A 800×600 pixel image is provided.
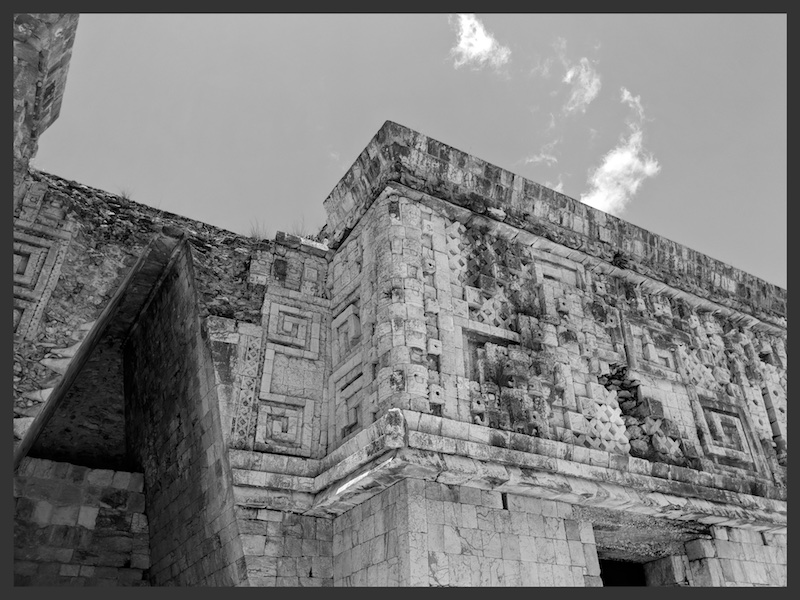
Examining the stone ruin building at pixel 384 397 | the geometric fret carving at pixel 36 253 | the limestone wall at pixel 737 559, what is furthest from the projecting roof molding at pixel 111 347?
the limestone wall at pixel 737 559

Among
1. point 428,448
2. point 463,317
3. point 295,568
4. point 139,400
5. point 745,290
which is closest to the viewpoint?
point 428,448

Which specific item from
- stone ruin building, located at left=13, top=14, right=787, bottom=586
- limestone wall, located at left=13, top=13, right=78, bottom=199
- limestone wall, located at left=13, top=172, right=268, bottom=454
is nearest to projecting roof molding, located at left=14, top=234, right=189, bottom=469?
stone ruin building, located at left=13, top=14, right=787, bottom=586

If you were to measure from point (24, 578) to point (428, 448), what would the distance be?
456 centimetres

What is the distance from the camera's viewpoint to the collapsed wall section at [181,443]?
590cm

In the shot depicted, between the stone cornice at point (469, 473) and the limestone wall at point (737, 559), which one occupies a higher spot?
the stone cornice at point (469, 473)

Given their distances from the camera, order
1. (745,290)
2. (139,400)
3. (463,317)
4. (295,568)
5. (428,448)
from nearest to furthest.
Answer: (428,448) < (295,568) < (463,317) < (139,400) < (745,290)

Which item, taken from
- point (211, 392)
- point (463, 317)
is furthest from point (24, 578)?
point (463, 317)

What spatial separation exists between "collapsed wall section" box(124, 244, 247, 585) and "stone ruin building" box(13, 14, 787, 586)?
0.12ft

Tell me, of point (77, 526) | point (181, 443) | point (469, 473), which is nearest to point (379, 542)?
point (469, 473)

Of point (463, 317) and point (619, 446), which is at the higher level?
point (463, 317)

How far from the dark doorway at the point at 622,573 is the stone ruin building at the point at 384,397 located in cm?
3

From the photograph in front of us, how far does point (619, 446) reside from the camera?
6.34 m

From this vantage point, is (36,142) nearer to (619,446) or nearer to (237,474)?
(237,474)

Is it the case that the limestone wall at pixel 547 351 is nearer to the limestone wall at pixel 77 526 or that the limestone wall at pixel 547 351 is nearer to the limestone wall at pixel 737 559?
the limestone wall at pixel 737 559
